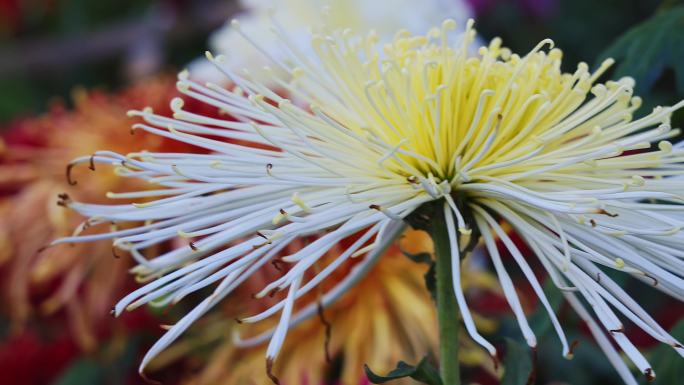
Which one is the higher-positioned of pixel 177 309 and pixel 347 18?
pixel 347 18

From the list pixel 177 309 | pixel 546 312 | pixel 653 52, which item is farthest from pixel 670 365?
pixel 177 309

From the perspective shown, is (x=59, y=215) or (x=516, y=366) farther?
(x=59, y=215)

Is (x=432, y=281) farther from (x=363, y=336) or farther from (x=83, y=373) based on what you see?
(x=83, y=373)

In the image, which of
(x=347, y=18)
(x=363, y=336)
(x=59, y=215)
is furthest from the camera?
(x=347, y=18)

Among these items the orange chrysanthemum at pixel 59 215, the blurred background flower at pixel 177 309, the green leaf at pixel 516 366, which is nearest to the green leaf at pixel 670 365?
the blurred background flower at pixel 177 309

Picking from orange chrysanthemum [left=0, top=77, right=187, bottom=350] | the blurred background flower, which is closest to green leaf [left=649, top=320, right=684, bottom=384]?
the blurred background flower

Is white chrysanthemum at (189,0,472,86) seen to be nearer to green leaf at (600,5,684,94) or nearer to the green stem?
green leaf at (600,5,684,94)
